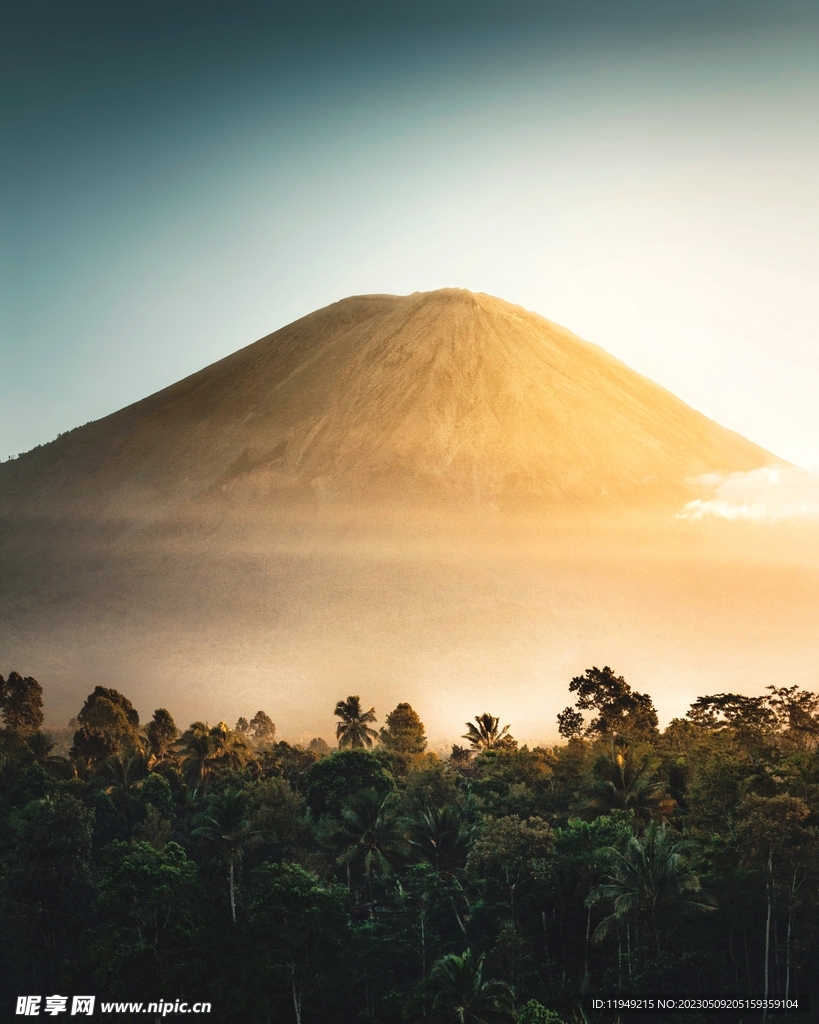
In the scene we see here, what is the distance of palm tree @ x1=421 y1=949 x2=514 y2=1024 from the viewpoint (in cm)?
3669

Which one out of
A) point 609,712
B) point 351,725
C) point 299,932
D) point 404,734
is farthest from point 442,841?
point 404,734

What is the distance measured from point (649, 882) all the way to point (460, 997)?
322 inches

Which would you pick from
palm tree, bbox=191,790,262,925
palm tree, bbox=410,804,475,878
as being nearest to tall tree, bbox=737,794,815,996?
palm tree, bbox=410,804,475,878

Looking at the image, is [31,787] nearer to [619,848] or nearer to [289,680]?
[619,848]

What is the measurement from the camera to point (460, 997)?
36.8 m

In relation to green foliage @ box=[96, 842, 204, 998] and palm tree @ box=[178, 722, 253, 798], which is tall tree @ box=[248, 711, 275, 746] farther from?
green foliage @ box=[96, 842, 204, 998]

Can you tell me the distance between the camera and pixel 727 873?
4288cm

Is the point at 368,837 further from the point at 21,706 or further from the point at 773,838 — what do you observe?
the point at 21,706

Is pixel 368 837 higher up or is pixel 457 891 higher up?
pixel 368 837

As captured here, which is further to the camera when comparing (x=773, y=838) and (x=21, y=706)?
(x=21, y=706)

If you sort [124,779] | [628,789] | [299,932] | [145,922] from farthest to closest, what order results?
[124,779] → [628,789] → [145,922] → [299,932]

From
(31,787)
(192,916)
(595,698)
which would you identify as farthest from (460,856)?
(31,787)

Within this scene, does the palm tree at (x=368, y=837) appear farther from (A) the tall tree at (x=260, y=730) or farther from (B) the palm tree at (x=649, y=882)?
(A) the tall tree at (x=260, y=730)

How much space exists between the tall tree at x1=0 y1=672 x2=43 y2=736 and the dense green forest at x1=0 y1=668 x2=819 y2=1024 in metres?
32.5
